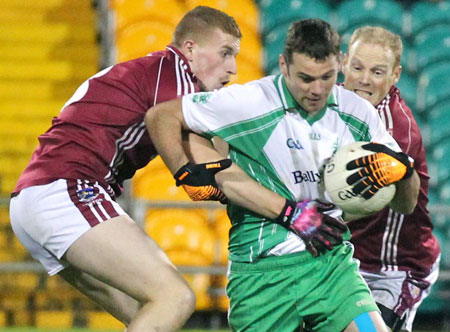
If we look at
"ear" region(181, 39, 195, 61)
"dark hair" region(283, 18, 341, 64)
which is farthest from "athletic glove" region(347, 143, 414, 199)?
"ear" region(181, 39, 195, 61)

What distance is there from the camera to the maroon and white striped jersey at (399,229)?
5000mm

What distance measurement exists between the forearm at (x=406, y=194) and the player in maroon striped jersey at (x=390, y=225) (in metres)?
0.67

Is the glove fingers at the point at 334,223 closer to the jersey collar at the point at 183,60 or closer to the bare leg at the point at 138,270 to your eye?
the bare leg at the point at 138,270

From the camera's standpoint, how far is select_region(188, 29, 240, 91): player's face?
4770 millimetres

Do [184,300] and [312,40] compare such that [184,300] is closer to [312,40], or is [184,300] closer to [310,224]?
[310,224]

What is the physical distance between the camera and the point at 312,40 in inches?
158

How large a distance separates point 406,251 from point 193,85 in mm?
1573

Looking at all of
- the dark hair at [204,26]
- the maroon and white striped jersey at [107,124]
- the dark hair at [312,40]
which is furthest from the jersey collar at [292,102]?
the dark hair at [204,26]

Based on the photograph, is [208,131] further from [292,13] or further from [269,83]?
[292,13]

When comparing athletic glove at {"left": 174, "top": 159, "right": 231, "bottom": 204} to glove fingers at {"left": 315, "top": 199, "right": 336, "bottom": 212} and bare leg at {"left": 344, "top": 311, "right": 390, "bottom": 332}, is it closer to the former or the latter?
glove fingers at {"left": 315, "top": 199, "right": 336, "bottom": 212}

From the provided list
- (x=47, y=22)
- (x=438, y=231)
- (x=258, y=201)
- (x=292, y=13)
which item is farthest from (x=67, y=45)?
(x=258, y=201)

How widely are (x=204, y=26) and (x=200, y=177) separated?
114 centimetres

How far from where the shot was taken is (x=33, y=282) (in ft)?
26.8

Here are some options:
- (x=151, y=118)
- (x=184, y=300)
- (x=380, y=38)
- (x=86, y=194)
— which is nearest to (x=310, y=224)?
(x=184, y=300)
